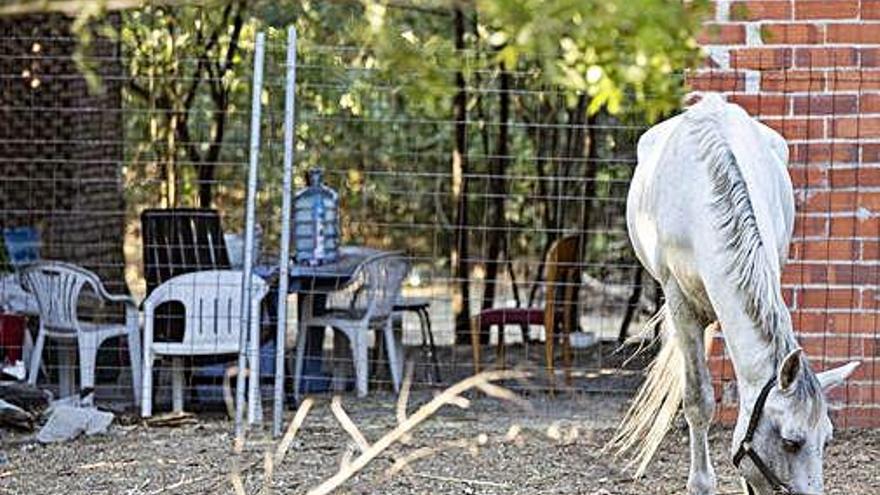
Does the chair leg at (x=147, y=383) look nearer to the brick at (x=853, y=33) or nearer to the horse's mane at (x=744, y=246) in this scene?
the horse's mane at (x=744, y=246)

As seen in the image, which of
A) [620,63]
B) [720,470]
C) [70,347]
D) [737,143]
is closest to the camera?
[620,63]

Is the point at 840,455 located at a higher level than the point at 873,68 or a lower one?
lower

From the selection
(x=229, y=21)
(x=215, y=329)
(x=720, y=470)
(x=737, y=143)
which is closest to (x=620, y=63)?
(x=737, y=143)

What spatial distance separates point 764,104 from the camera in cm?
679

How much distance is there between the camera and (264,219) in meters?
10.6

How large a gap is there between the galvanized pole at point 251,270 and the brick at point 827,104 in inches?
87.8

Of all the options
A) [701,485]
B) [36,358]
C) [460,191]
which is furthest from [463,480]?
[460,191]

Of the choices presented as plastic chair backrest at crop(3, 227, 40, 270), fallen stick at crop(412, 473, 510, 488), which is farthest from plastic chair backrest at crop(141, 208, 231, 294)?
fallen stick at crop(412, 473, 510, 488)

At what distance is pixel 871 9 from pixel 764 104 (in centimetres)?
58

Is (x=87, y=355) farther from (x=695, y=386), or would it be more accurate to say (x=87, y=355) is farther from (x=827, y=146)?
(x=827, y=146)

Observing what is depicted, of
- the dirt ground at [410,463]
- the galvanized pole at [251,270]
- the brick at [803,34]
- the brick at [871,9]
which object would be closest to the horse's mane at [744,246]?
the dirt ground at [410,463]

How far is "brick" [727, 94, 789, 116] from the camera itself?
22.3ft

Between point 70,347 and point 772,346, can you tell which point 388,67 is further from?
point 70,347

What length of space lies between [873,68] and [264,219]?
4830 millimetres
